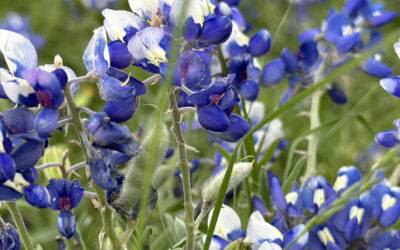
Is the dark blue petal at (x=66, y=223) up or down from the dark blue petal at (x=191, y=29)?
down

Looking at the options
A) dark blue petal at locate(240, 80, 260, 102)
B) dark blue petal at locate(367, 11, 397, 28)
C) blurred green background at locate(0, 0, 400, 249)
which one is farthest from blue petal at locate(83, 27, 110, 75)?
dark blue petal at locate(367, 11, 397, 28)

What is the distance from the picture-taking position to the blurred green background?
188 centimetres

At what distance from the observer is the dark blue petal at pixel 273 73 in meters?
1.66

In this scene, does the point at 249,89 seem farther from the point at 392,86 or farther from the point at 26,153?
the point at 26,153

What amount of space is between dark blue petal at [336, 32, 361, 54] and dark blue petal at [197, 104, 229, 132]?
0.78 m

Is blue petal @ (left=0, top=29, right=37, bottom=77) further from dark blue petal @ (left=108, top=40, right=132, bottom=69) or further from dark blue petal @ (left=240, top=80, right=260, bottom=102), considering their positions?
dark blue petal @ (left=240, top=80, right=260, bottom=102)

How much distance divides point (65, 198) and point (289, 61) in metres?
0.83

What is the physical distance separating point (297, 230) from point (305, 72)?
2.40 feet

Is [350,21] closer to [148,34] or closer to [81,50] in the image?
[148,34]

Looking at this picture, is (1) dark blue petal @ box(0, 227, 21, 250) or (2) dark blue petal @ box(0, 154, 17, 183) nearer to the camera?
(2) dark blue petal @ box(0, 154, 17, 183)

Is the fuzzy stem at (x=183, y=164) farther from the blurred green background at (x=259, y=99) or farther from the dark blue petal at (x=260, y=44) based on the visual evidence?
the dark blue petal at (x=260, y=44)

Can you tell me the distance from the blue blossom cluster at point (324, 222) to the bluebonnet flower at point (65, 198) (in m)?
0.24

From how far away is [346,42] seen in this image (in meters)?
1.71

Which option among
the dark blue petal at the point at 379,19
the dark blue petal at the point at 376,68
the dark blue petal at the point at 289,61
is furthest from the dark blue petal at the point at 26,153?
the dark blue petal at the point at 379,19
